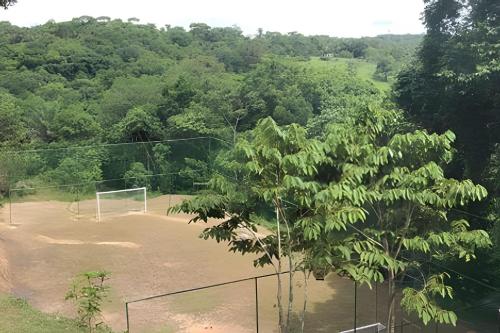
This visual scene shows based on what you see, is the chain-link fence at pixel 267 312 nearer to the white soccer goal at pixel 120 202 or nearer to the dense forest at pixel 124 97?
the dense forest at pixel 124 97

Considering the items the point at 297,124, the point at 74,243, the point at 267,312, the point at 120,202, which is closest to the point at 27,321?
the point at 267,312

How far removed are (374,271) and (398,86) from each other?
1043 centimetres

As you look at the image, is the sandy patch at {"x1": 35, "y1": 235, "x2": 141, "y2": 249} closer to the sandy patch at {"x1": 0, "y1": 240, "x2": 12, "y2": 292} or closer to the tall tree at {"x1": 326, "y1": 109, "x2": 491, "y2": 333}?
the sandy patch at {"x1": 0, "y1": 240, "x2": 12, "y2": 292}

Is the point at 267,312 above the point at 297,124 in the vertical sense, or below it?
below

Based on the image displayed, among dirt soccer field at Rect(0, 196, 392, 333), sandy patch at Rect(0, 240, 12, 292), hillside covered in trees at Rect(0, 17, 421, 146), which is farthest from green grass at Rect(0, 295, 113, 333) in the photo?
hillside covered in trees at Rect(0, 17, 421, 146)

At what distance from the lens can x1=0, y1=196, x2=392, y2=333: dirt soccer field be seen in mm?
11320

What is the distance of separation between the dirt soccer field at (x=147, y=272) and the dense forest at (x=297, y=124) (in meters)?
2.22

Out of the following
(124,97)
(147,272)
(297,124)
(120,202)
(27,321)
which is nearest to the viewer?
(297,124)

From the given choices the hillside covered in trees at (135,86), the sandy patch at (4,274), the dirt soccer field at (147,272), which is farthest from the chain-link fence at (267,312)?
the hillside covered in trees at (135,86)

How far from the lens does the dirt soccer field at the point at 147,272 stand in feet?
37.1

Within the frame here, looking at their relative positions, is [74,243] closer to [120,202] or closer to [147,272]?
[147,272]

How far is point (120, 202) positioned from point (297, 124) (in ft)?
50.1

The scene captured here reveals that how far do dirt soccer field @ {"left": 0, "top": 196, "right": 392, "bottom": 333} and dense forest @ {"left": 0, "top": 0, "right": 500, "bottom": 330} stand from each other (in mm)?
2215

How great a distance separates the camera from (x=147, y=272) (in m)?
14.4
